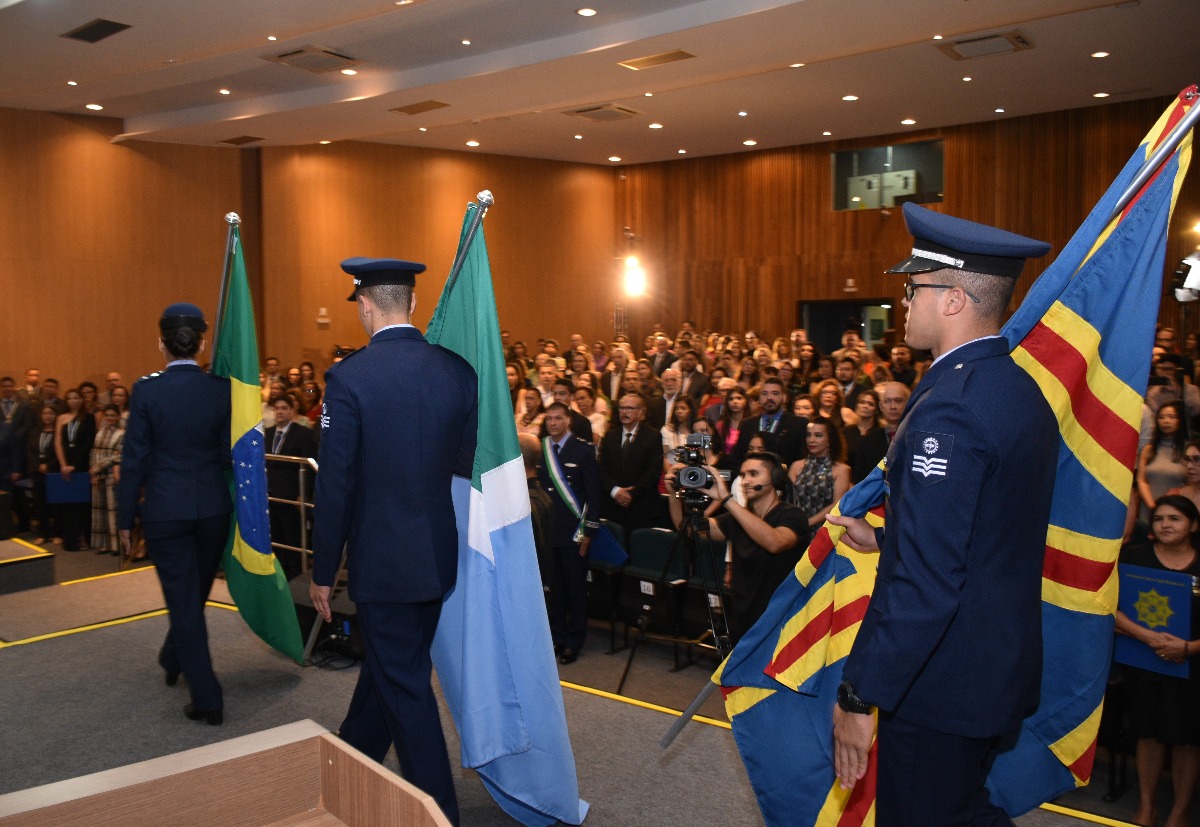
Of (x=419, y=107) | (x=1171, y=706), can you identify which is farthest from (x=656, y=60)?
(x=1171, y=706)

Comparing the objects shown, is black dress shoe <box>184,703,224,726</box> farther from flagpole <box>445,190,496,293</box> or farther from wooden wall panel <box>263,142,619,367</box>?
wooden wall panel <box>263,142,619,367</box>

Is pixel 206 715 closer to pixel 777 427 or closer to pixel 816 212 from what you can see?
pixel 777 427

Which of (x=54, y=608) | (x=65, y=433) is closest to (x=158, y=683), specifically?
(x=54, y=608)

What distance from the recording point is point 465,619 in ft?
10.4

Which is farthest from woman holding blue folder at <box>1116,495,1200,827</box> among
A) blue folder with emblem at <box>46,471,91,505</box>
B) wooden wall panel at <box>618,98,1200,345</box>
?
wooden wall panel at <box>618,98,1200,345</box>

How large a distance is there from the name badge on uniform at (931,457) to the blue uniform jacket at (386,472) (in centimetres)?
155

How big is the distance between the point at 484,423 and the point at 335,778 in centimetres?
163

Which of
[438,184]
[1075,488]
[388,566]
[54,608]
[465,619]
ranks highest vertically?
[438,184]

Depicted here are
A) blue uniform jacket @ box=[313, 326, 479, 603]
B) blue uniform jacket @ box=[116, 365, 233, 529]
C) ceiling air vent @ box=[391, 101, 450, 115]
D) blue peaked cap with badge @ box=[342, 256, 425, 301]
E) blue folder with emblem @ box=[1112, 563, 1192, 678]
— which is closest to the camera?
blue uniform jacket @ box=[313, 326, 479, 603]

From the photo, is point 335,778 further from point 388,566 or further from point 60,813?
point 388,566

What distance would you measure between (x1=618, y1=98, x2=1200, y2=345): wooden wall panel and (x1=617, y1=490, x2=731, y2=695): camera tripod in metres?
10.1

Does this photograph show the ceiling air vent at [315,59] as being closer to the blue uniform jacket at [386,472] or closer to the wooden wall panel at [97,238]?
the wooden wall panel at [97,238]

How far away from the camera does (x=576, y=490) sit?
18.4ft

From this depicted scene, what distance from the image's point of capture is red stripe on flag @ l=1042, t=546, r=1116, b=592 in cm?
224
